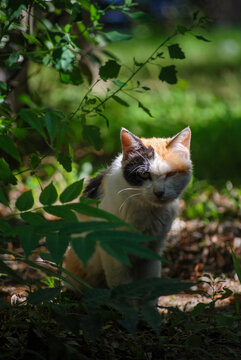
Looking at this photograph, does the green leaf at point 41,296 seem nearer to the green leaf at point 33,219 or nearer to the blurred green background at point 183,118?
the green leaf at point 33,219

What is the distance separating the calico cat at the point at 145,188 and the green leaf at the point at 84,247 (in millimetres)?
1031

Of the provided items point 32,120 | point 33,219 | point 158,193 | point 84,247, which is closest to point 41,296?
point 33,219

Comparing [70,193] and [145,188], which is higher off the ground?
[70,193]

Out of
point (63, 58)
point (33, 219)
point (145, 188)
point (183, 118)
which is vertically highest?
point (63, 58)

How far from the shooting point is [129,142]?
2.37 metres

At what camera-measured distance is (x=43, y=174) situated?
15.6 ft

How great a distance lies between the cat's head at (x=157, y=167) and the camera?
2.28 metres

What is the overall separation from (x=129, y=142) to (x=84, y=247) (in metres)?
1.21

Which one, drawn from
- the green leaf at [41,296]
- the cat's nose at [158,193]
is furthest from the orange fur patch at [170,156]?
the green leaf at [41,296]

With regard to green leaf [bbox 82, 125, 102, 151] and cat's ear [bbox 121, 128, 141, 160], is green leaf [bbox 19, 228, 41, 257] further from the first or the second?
cat's ear [bbox 121, 128, 141, 160]

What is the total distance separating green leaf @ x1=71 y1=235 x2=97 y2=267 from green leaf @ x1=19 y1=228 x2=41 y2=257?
0.37ft

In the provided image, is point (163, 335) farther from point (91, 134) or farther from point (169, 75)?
point (169, 75)

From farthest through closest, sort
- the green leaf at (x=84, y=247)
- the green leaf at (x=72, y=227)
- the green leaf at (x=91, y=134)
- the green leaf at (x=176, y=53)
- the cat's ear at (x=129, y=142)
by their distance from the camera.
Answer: the cat's ear at (x=129, y=142) < the green leaf at (x=176, y=53) < the green leaf at (x=91, y=134) < the green leaf at (x=72, y=227) < the green leaf at (x=84, y=247)

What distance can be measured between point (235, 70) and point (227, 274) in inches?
315
